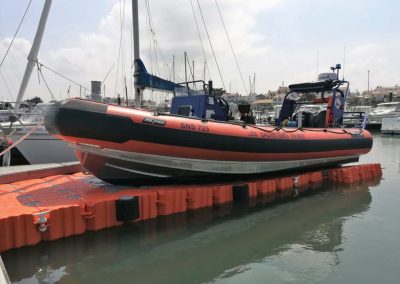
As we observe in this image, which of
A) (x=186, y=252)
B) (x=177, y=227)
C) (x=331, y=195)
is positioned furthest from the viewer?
(x=331, y=195)

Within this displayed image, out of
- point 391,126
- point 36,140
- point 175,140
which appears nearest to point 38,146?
point 36,140

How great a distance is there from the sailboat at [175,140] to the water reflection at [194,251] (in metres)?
0.87

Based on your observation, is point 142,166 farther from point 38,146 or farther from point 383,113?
point 383,113

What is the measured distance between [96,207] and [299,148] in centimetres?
462

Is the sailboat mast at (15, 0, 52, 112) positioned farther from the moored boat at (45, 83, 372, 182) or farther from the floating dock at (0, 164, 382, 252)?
the moored boat at (45, 83, 372, 182)

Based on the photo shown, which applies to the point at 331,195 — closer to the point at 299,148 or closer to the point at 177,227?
the point at 299,148

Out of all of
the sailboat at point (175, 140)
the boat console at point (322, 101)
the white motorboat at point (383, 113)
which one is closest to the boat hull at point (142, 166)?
the sailboat at point (175, 140)

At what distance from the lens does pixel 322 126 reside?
10094 millimetres

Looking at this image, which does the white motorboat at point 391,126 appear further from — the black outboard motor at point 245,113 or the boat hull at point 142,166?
the boat hull at point 142,166

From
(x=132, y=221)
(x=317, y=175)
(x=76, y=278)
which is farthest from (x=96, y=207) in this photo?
(x=317, y=175)

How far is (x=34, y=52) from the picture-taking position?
9273 millimetres

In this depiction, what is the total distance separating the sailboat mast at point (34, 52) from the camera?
906 centimetres

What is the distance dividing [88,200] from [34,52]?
5.78 m

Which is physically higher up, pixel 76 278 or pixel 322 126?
pixel 322 126
